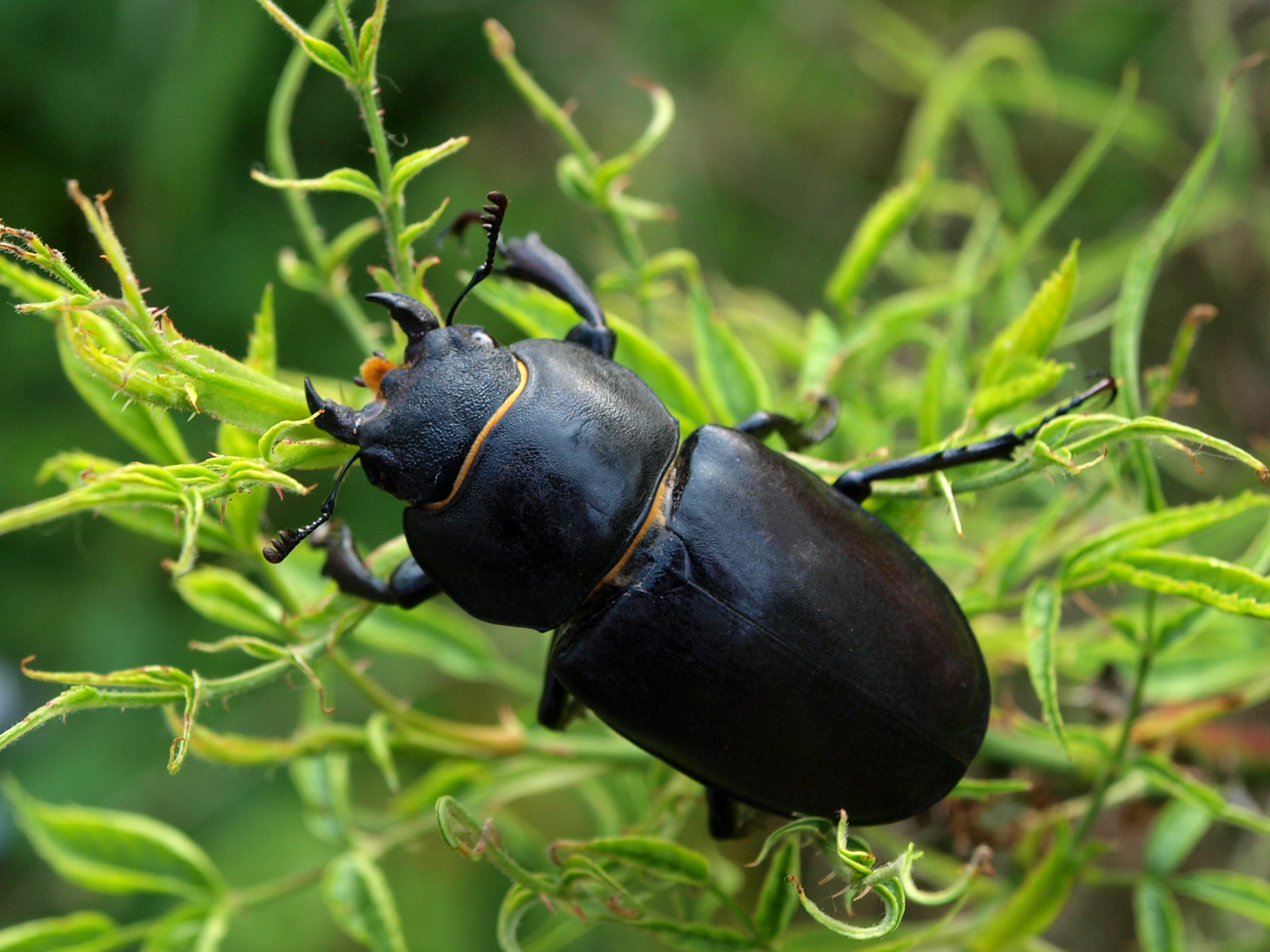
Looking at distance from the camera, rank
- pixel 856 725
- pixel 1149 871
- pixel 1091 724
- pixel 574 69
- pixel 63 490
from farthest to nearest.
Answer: pixel 574 69 → pixel 63 490 → pixel 1091 724 → pixel 1149 871 → pixel 856 725

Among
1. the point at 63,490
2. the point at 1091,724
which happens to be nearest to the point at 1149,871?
the point at 1091,724

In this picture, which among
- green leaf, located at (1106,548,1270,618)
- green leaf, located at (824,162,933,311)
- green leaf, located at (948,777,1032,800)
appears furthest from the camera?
green leaf, located at (824,162,933,311)

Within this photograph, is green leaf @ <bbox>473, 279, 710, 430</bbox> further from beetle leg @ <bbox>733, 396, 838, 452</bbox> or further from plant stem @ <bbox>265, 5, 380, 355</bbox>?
plant stem @ <bbox>265, 5, 380, 355</bbox>

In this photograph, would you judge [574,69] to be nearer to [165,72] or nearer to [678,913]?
[165,72]

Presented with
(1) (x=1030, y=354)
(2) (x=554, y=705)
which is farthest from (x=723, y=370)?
(2) (x=554, y=705)

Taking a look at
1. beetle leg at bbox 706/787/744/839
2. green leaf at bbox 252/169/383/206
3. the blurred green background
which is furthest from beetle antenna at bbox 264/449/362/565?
the blurred green background

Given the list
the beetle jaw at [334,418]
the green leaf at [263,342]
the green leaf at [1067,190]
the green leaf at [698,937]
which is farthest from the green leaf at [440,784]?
the green leaf at [1067,190]
